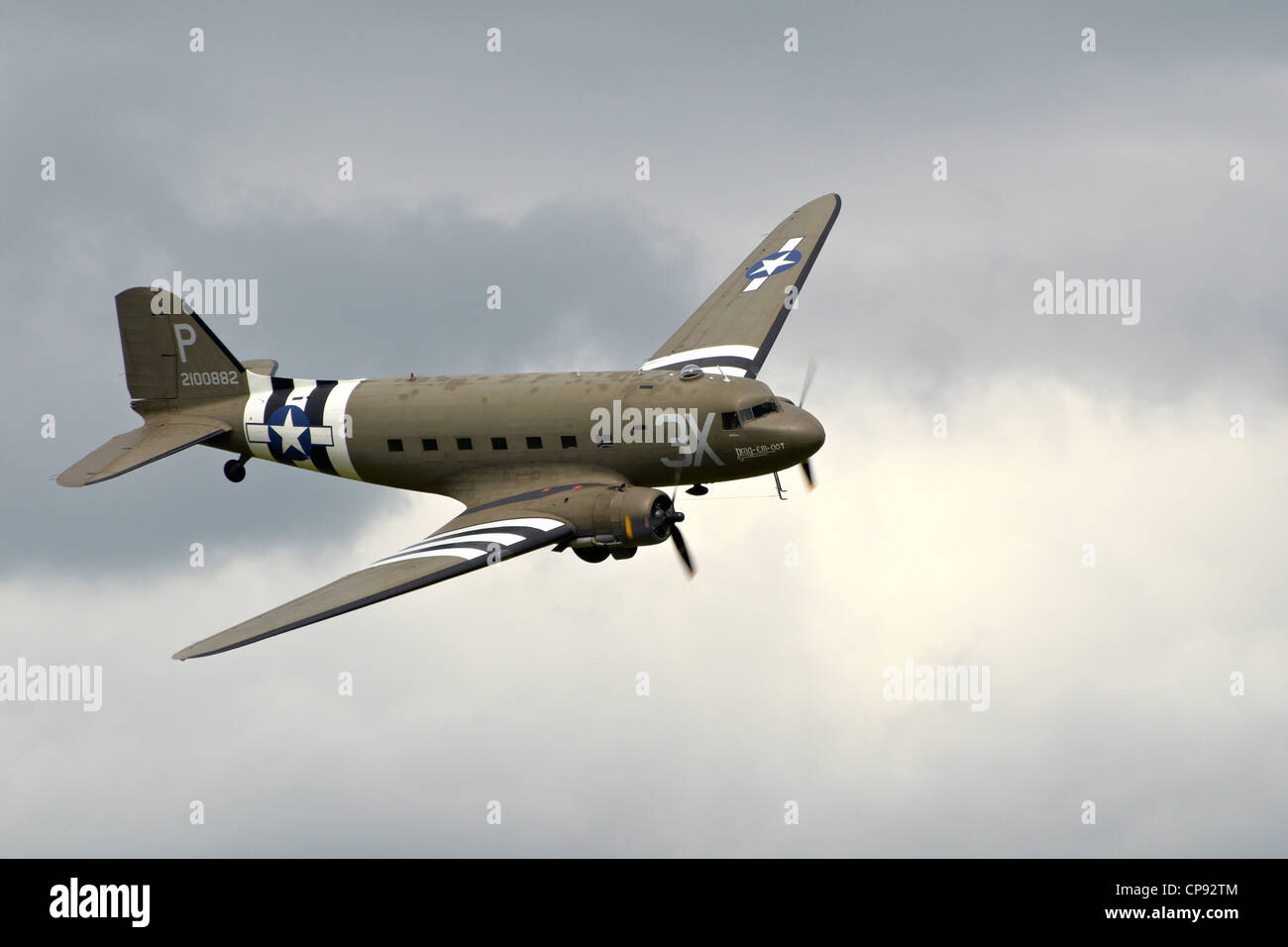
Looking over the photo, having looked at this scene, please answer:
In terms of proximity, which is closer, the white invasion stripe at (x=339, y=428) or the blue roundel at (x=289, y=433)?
the white invasion stripe at (x=339, y=428)

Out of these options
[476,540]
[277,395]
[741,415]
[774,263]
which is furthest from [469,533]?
[774,263]

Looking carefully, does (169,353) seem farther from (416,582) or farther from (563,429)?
(416,582)

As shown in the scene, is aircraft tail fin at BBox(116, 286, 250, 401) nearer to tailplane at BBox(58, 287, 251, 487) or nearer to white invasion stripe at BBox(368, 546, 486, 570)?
tailplane at BBox(58, 287, 251, 487)

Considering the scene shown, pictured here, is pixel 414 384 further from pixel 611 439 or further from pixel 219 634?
pixel 219 634

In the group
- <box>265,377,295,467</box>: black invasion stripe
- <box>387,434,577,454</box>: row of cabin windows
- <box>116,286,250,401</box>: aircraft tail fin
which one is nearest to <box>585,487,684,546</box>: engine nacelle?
<box>387,434,577,454</box>: row of cabin windows

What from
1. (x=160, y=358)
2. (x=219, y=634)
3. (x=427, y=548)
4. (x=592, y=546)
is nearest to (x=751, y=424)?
(x=592, y=546)

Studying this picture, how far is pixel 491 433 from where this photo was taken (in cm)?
4062

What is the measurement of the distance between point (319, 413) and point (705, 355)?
35.0 feet

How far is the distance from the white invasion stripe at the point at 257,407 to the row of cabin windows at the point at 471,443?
458cm

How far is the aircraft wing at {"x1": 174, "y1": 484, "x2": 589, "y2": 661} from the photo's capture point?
112 ft

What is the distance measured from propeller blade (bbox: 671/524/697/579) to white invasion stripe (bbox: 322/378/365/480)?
372 inches

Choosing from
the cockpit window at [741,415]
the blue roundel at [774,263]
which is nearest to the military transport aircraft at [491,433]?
the cockpit window at [741,415]

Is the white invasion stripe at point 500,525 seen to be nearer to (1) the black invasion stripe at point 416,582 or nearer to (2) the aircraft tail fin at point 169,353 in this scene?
(1) the black invasion stripe at point 416,582

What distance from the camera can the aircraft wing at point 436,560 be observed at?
3406 cm
